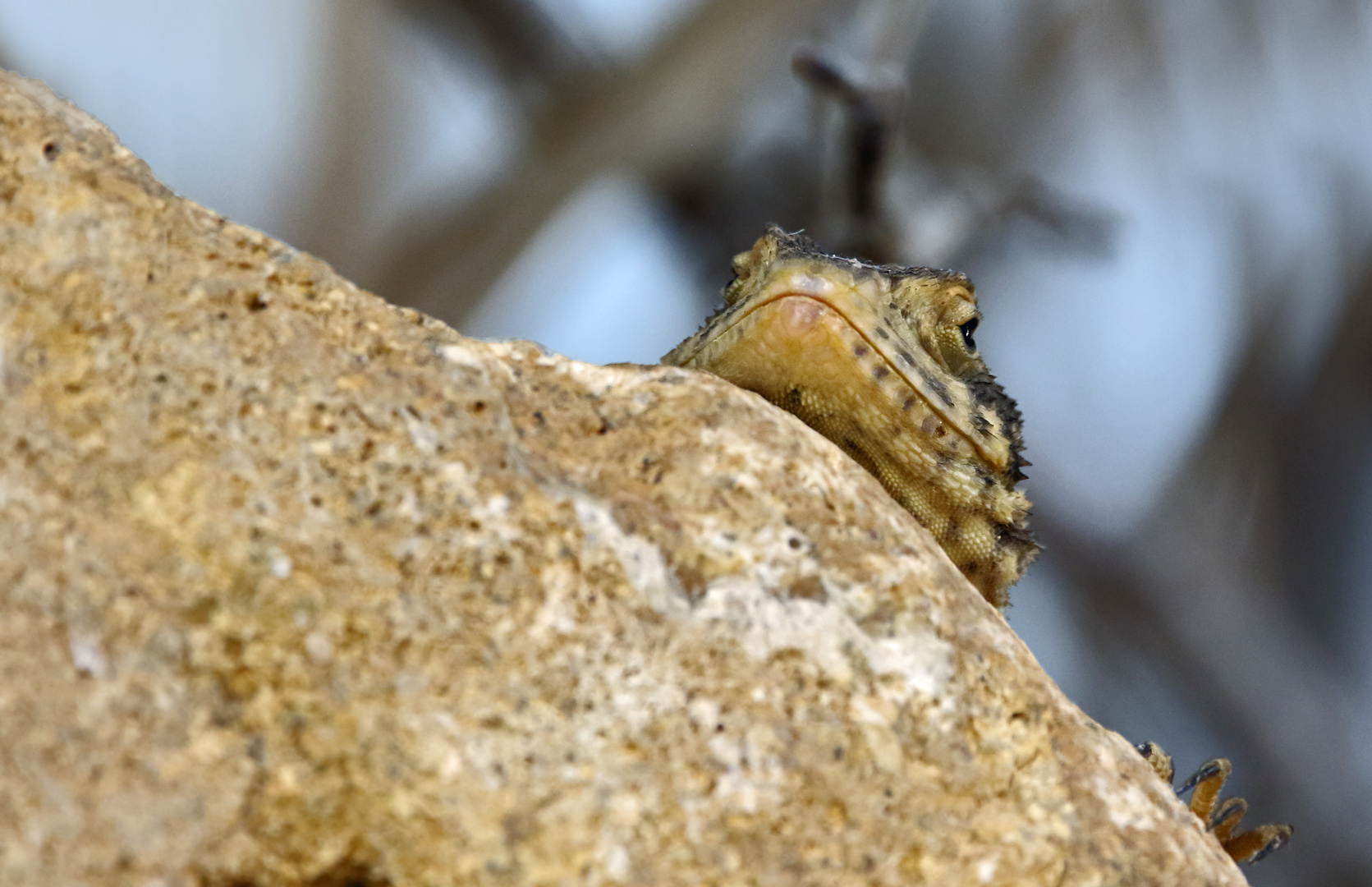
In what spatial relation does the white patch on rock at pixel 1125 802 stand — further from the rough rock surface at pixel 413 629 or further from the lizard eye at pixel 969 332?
the lizard eye at pixel 969 332

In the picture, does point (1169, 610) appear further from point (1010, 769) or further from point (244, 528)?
point (244, 528)

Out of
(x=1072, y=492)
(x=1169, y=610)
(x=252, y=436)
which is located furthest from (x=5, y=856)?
(x=1169, y=610)

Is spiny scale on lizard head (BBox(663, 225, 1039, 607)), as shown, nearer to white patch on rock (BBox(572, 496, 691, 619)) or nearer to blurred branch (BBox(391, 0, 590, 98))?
white patch on rock (BBox(572, 496, 691, 619))

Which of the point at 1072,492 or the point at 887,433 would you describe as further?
the point at 1072,492

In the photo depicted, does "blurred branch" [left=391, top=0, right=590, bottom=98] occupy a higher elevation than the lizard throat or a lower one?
higher

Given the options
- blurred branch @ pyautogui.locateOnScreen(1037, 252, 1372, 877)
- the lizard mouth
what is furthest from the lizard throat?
blurred branch @ pyautogui.locateOnScreen(1037, 252, 1372, 877)

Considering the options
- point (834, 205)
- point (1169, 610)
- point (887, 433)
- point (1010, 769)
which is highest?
point (834, 205)

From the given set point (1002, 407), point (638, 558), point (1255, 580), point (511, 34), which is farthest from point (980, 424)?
point (1255, 580)
